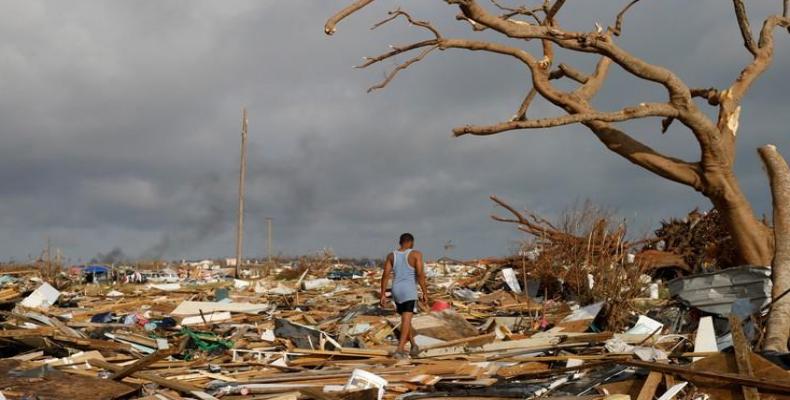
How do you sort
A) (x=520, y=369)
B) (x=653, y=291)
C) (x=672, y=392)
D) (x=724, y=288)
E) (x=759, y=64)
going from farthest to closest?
(x=653, y=291) < (x=759, y=64) < (x=724, y=288) < (x=520, y=369) < (x=672, y=392)

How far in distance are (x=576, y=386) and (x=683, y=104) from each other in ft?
18.1

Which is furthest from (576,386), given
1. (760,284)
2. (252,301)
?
(252,301)

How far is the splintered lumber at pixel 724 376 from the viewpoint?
19.9 ft

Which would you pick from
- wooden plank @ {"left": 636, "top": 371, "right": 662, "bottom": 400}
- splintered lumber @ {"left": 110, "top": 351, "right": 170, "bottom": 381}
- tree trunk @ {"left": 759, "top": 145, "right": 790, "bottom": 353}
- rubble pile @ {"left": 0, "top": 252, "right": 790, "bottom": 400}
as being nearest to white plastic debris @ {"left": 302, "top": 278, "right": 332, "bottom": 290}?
rubble pile @ {"left": 0, "top": 252, "right": 790, "bottom": 400}

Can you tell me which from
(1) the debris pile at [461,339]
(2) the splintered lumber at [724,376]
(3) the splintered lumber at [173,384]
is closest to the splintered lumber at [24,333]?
(1) the debris pile at [461,339]

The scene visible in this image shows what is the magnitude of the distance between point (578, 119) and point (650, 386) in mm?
4876

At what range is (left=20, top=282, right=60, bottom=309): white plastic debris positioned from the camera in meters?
15.9

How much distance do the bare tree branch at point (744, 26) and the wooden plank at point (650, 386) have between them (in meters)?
7.16

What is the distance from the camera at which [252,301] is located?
16734mm

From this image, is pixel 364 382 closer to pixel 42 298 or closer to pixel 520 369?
pixel 520 369

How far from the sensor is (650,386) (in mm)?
6641

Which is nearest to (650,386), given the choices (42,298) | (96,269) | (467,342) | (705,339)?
(705,339)

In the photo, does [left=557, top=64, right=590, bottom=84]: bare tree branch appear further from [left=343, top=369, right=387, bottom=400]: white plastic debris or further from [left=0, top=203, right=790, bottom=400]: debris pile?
[left=343, top=369, right=387, bottom=400]: white plastic debris

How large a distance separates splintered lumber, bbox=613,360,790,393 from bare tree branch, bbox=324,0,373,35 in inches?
187
